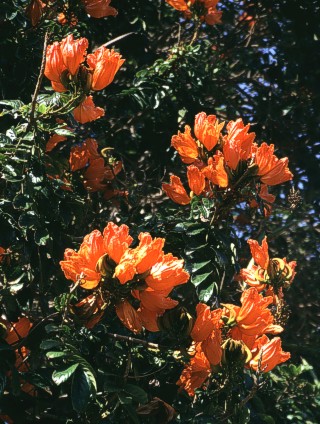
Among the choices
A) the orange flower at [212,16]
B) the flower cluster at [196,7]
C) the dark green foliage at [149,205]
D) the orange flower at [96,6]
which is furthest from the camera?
the orange flower at [212,16]

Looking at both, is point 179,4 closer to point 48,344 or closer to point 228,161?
point 228,161

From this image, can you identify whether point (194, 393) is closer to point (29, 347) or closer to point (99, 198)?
point (29, 347)

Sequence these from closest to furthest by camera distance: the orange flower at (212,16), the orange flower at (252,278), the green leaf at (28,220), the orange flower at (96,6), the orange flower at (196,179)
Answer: the green leaf at (28,220) < the orange flower at (196,179) < the orange flower at (252,278) < the orange flower at (96,6) < the orange flower at (212,16)

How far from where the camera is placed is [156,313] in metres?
1.89

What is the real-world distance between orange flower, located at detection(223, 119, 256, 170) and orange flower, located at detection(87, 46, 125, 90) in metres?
0.43

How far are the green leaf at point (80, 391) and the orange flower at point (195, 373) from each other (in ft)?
1.23

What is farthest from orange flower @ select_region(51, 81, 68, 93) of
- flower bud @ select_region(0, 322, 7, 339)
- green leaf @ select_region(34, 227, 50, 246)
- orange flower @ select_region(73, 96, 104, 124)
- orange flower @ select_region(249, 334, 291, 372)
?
orange flower @ select_region(249, 334, 291, 372)

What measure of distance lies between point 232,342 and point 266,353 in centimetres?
12

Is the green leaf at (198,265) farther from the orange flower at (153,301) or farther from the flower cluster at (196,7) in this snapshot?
the flower cluster at (196,7)

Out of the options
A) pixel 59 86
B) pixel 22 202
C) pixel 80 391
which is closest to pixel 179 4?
pixel 59 86

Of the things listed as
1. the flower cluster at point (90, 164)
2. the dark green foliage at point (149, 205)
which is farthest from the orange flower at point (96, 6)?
the flower cluster at point (90, 164)

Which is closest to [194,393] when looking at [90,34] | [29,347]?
[29,347]

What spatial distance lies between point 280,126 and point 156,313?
259cm

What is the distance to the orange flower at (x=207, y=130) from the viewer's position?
229 centimetres
